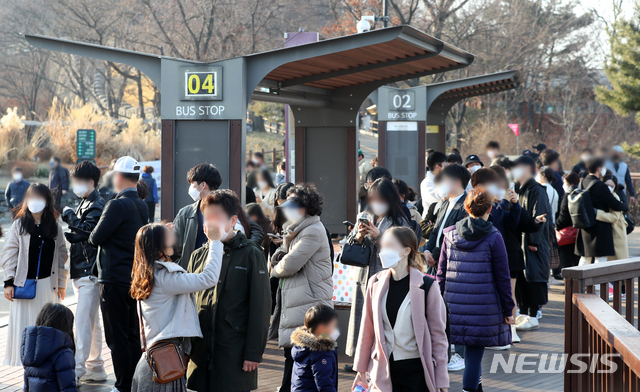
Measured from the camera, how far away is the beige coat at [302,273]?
4.70 metres

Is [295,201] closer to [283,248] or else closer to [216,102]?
[283,248]

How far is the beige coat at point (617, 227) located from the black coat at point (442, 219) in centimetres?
388

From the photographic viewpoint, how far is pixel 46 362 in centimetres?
408

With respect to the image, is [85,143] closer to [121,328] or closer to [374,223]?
[121,328]

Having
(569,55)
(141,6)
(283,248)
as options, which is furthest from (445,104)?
(141,6)

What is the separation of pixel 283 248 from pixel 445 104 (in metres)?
11.7

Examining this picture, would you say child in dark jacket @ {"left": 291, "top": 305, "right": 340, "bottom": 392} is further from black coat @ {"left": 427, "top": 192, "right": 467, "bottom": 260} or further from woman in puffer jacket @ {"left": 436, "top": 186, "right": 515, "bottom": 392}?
black coat @ {"left": 427, "top": 192, "right": 467, "bottom": 260}

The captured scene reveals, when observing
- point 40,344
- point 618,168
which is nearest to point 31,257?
point 40,344

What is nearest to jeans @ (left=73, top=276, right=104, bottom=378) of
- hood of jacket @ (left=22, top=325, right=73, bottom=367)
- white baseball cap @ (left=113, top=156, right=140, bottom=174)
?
white baseball cap @ (left=113, top=156, right=140, bottom=174)

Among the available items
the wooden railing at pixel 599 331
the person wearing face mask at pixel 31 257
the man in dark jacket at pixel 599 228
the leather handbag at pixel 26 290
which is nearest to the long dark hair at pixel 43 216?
the person wearing face mask at pixel 31 257

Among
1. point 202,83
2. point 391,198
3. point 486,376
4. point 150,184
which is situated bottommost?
point 486,376

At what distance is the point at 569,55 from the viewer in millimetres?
33188

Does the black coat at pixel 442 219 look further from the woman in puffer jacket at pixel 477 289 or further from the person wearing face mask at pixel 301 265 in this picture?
the person wearing face mask at pixel 301 265

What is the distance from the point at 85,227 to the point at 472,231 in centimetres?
309
